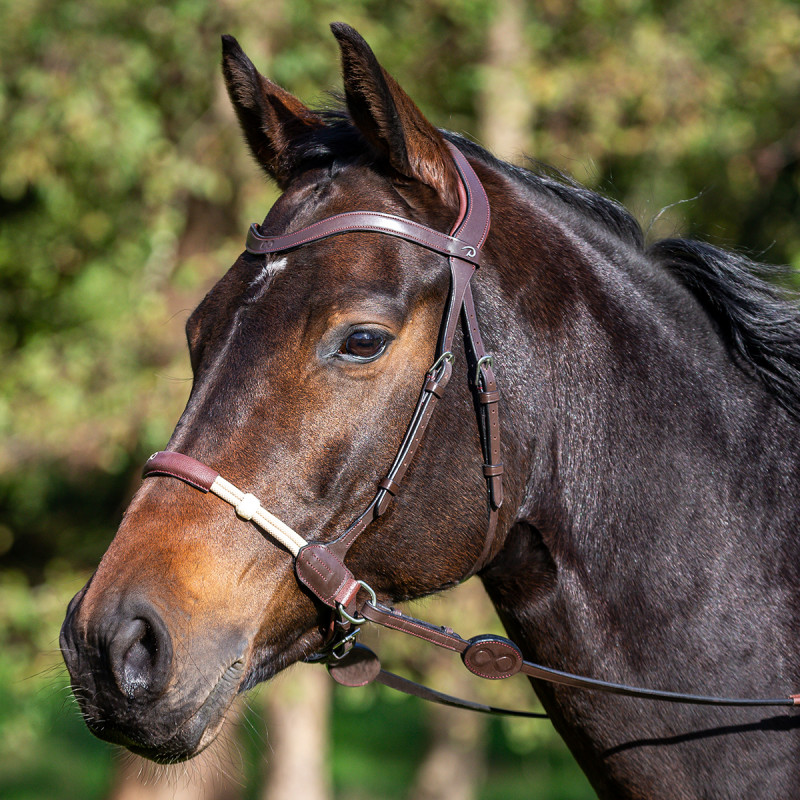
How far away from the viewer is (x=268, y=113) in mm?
2531

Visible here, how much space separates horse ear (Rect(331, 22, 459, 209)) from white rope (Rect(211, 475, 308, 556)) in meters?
0.90

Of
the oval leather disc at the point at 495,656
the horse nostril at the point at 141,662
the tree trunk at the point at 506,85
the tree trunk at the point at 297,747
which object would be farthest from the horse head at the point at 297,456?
the tree trunk at the point at 297,747

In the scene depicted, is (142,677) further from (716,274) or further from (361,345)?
(716,274)

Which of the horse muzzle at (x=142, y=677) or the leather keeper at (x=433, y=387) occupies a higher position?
the leather keeper at (x=433, y=387)

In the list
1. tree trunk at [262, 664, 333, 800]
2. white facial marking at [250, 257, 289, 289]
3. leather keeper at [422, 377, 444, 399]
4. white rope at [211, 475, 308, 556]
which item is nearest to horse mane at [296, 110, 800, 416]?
white facial marking at [250, 257, 289, 289]

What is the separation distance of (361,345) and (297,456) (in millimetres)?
294

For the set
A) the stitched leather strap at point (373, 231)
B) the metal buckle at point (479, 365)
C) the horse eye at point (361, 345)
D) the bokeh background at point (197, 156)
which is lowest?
the bokeh background at point (197, 156)

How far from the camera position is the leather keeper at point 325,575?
202 centimetres

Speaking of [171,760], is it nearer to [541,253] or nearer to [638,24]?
[541,253]

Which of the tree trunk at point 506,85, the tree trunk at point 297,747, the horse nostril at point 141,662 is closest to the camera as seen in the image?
the horse nostril at point 141,662

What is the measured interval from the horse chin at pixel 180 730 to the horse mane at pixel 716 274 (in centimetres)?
133

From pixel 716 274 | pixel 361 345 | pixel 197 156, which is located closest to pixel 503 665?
pixel 361 345

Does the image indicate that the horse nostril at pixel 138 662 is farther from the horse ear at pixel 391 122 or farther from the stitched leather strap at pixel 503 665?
the horse ear at pixel 391 122

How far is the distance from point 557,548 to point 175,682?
0.96m
